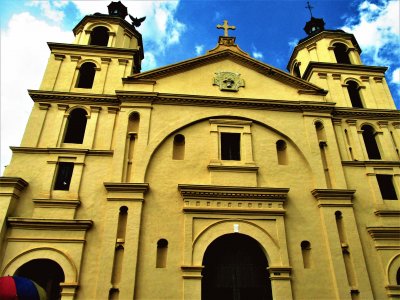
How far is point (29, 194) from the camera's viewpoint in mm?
14953

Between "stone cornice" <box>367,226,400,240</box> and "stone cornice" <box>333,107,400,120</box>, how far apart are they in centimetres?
653

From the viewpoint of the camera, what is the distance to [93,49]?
20.0 m

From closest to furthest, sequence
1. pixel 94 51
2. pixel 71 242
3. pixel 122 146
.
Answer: pixel 71 242
pixel 122 146
pixel 94 51

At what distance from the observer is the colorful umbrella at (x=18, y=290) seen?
10440mm

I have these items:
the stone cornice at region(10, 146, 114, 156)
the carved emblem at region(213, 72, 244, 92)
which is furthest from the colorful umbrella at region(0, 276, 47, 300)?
the carved emblem at region(213, 72, 244, 92)

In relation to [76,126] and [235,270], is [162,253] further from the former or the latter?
[76,126]

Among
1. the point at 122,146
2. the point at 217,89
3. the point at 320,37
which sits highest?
the point at 320,37

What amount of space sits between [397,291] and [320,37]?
16.1 meters

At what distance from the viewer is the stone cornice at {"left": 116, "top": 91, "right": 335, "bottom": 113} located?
17.6 m

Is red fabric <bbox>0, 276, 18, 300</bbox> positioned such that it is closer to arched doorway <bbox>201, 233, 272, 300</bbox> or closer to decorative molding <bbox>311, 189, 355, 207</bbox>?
arched doorway <bbox>201, 233, 272, 300</bbox>

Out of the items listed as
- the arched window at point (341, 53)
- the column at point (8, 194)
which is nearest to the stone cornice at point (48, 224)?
the column at point (8, 194)

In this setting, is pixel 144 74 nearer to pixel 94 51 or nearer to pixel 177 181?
pixel 94 51

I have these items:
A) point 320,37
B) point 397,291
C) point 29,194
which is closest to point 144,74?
point 29,194

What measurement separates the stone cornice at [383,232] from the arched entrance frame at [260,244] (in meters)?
4.19
